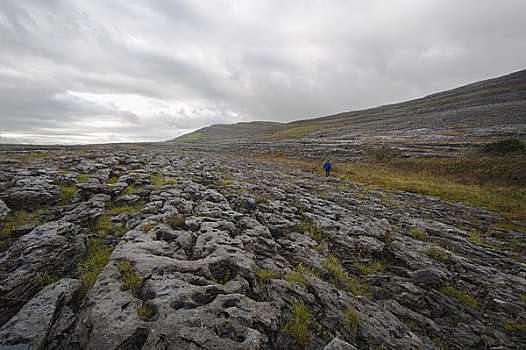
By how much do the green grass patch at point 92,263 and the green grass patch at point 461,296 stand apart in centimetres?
1221

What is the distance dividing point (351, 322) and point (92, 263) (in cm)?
885

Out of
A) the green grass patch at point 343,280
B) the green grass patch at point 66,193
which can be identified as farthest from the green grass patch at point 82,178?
the green grass patch at point 343,280

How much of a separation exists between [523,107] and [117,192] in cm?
10103

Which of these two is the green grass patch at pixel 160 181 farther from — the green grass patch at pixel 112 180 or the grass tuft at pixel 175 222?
the grass tuft at pixel 175 222

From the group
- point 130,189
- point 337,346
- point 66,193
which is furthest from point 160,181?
point 337,346

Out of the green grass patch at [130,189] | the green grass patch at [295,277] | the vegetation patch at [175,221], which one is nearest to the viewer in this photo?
the green grass patch at [295,277]

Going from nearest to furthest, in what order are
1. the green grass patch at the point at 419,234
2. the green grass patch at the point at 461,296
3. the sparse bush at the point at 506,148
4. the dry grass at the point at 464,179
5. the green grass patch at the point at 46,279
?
the green grass patch at the point at 46,279, the green grass patch at the point at 461,296, the green grass patch at the point at 419,234, the dry grass at the point at 464,179, the sparse bush at the point at 506,148

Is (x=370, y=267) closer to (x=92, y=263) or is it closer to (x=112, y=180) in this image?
(x=92, y=263)

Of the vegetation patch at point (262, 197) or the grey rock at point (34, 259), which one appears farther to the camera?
the vegetation patch at point (262, 197)

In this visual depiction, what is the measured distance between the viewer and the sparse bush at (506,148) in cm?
3672

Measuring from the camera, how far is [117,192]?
658 inches

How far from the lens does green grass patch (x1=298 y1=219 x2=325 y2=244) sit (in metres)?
13.2

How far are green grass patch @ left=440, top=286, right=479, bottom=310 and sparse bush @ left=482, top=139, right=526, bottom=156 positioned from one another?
39.0 m

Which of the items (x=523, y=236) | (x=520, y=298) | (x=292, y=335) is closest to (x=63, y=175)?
(x=292, y=335)
